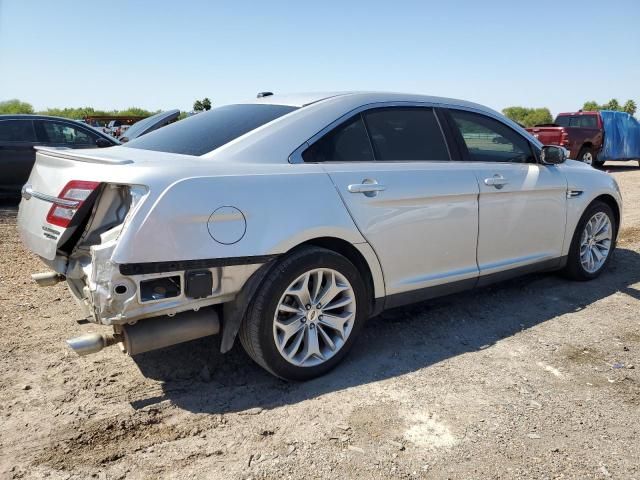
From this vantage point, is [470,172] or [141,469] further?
[470,172]

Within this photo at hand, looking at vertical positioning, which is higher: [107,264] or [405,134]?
[405,134]

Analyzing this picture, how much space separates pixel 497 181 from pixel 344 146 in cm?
136

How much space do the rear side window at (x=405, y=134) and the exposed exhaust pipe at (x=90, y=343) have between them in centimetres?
193

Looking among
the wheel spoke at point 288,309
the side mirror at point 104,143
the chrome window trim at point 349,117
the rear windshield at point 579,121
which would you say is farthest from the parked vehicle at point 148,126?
the rear windshield at point 579,121

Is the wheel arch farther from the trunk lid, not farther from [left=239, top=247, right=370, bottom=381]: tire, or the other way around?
the trunk lid

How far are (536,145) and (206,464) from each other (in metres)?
3.69

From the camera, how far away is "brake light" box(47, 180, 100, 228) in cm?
274

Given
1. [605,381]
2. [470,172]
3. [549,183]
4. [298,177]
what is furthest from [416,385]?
[549,183]

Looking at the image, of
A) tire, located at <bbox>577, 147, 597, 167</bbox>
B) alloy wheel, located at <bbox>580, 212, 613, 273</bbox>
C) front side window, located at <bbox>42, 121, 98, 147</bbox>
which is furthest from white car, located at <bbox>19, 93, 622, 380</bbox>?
tire, located at <bbox>577, 147, 597, 167</bbox>

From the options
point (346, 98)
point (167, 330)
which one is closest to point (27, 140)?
point (346, 98)

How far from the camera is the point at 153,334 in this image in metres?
2.73

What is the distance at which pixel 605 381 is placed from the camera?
10.6 ft

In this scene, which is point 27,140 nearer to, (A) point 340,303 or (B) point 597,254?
(A) point 340,303

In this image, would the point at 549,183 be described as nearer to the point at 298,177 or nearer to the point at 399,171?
the point at 399,171
